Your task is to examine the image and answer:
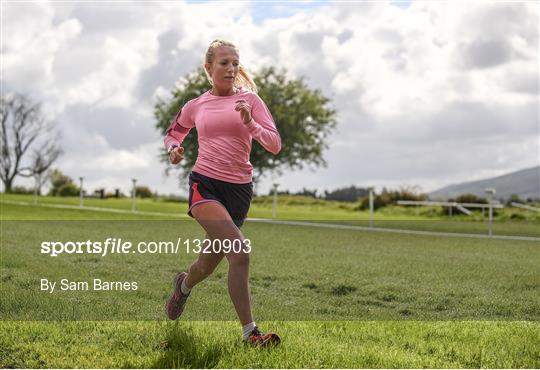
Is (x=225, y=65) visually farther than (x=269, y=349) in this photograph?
Yes

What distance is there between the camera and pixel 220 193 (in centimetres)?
534

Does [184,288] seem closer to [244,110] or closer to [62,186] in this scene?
[244,110]

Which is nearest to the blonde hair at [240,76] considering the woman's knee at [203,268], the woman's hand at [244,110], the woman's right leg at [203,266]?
the woman's hand at [244,110]

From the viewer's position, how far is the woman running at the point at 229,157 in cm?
515

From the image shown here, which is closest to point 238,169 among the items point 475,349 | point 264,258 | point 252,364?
point 252,364

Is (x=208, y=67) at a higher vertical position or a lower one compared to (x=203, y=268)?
higher

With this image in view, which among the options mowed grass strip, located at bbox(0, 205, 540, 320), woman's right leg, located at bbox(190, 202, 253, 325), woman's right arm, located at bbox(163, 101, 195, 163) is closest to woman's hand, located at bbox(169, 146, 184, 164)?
woman's right arm, located at bbox(163, 101, 195, 163)

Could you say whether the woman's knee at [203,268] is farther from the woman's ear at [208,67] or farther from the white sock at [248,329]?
the woman's ear at [208,67]

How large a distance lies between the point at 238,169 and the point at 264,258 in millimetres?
7633

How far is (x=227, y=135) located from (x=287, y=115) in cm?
3846

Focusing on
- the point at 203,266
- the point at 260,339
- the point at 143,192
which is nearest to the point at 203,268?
the point at 203,266

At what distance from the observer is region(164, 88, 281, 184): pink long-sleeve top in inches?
205

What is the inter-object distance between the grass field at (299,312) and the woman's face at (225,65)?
1855 millimetres

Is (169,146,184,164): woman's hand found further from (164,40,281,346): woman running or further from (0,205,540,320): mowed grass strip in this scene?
(0,205,540,320): mowed grass strip
